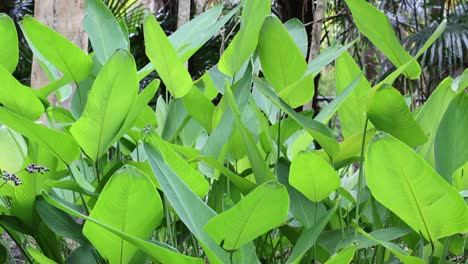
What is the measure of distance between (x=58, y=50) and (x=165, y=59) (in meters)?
0.11

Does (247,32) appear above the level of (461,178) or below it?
above

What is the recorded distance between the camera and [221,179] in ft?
2.06

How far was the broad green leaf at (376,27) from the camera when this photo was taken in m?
0.59

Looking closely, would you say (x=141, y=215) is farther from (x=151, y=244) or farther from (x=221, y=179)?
(x=221, y=179)

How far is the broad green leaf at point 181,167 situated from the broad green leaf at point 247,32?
152 mm

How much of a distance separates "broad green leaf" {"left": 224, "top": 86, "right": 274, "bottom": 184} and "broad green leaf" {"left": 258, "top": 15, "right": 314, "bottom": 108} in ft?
0.24

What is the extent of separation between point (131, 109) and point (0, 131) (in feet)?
0.66

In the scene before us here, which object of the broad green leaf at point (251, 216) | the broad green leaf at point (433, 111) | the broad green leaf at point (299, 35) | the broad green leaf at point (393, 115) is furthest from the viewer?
the broad green leaf at point (299, 35)

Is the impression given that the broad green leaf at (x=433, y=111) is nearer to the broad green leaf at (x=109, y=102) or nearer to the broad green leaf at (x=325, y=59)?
the broad green leaf at (x=325, y=59)

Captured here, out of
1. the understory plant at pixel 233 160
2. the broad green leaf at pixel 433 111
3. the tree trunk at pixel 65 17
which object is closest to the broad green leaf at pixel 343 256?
the understory plant at pixel 233 160

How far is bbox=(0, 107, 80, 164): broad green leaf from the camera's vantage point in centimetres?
52

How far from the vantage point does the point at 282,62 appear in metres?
0.60

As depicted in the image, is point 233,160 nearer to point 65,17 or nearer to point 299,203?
point 299,203

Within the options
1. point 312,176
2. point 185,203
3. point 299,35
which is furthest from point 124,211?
point 299,35
